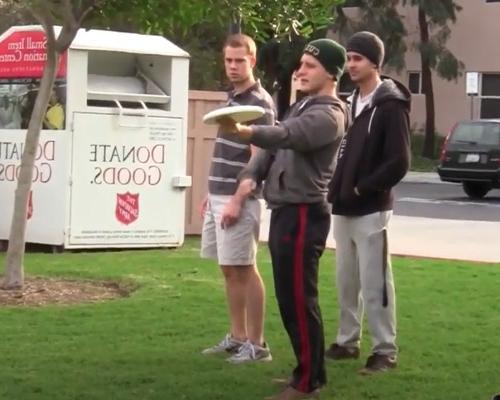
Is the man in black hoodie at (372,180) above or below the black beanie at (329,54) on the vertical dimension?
below

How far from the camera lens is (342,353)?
23.3 ft

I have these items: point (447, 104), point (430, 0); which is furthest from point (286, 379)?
point (447, 104)

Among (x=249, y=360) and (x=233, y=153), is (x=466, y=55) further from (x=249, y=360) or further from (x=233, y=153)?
(x=249, y=360)

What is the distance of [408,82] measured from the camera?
43938 mm

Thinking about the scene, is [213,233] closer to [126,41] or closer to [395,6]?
[126,41]

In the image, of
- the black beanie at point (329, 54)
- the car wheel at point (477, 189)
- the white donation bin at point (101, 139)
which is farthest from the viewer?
the car wheel at point (477, 189)

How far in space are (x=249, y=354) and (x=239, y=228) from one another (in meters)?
0.72

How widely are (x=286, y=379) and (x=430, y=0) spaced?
103 ft

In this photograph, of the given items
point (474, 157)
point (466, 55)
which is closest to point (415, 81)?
point (466, 55)

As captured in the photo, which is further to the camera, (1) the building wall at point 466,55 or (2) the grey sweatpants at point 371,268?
(1) the building wall at point 466,55

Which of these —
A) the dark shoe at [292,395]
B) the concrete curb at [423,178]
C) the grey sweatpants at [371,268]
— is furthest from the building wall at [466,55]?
the dark shoe at [292,395]

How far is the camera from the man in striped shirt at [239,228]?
22.5ft

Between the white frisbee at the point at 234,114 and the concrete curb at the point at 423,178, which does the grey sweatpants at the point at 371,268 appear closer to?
the white frisbee at the point at 234,114

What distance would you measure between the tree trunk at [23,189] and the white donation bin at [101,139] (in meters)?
2.46
